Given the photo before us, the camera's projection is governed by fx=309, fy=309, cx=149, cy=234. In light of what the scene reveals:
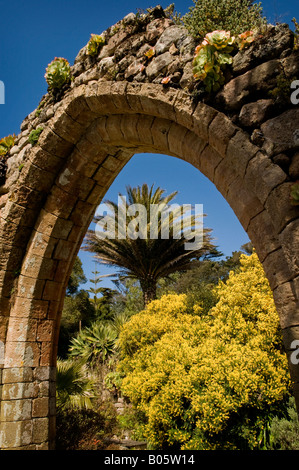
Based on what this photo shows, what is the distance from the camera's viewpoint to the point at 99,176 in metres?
4.47

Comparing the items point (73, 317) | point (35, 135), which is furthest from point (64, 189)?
point (73, 317)

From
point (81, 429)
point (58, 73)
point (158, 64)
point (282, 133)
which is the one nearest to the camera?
point (282, 133)

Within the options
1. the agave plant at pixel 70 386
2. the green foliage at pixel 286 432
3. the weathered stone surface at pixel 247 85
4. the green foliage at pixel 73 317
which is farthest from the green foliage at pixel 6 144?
the green foliage at pixel 73 317

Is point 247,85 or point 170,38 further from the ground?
point 170,38

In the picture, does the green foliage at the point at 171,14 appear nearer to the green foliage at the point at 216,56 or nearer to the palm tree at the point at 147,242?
the green foliage at the point at 216,56

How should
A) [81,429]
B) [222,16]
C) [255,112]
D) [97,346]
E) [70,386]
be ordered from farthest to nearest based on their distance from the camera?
[97,346]
[81,429]
[70,386]
[222,16]
[255,112]

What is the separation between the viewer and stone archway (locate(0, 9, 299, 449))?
199 centimetres

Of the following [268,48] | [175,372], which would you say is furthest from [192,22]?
[175,372]

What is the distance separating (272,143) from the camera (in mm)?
2016

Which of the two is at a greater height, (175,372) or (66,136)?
(66,136)

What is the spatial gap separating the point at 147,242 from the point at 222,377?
5.51m

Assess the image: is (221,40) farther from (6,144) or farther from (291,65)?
(6,144)
